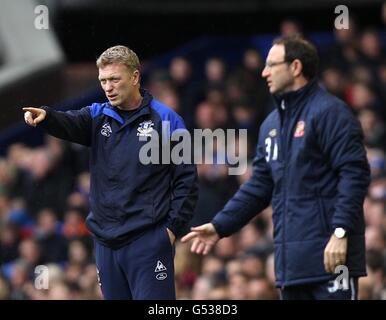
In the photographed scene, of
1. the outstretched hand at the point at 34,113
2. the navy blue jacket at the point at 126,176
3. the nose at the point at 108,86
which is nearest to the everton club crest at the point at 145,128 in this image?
the navy blue jacket at the point at 126,176

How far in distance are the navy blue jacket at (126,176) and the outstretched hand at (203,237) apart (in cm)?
64

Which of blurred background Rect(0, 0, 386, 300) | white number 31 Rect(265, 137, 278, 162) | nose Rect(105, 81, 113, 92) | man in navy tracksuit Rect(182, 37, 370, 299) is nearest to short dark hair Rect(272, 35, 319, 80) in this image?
man in navy tracksuit Rect(182, 37, 370, 299)

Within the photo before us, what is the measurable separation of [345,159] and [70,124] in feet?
4.97

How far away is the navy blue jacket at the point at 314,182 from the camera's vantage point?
23.6ft

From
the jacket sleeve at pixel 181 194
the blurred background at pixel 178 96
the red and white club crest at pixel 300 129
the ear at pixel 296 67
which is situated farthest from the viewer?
→ the blurred background at pixel 178 96

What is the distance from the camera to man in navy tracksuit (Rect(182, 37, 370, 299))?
717cm

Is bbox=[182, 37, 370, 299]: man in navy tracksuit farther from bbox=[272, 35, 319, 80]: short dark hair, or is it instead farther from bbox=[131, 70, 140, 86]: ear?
bbox=[131, 70, 140, 86]: ear

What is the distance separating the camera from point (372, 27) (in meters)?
15.9

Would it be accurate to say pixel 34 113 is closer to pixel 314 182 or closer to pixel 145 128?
pixel 145 128

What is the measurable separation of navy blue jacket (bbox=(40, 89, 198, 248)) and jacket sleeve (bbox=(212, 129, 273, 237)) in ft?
2.47

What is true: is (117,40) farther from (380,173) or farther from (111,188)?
(380,173)

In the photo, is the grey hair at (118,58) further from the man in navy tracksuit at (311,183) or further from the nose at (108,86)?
the man in navy tracksuit at (311,183)

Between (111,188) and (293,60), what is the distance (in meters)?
1.37

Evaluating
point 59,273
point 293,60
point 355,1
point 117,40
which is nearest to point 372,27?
point 355,1
